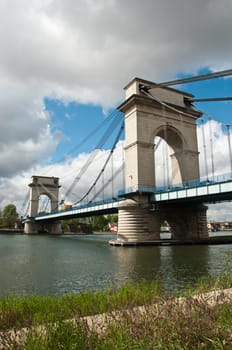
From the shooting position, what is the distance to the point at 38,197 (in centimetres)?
11088

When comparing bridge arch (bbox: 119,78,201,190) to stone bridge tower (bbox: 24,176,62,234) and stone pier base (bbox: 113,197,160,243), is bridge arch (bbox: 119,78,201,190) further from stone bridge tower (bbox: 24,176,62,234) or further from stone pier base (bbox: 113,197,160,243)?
stone bridge tower (bbox: 24,176,62,234)

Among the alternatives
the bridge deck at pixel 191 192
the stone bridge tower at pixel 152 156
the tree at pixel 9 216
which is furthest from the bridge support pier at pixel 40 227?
the stone bridge tower at pixel 152 156

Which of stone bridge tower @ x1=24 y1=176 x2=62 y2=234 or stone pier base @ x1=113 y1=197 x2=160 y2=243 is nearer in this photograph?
stone pier base @ x1=113 y1=197 x2=160 y2=243

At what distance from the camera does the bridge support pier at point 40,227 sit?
9879cm

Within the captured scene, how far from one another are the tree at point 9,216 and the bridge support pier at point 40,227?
2484 cm

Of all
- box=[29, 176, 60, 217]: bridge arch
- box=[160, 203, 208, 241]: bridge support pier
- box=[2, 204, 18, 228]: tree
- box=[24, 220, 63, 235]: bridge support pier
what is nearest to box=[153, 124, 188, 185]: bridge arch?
box=[160, 203, 208, 241]: bridge support pier

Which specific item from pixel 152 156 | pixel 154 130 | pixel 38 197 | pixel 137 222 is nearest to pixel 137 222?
pixel 137 222

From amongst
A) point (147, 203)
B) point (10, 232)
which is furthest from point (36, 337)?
point (10, 232)

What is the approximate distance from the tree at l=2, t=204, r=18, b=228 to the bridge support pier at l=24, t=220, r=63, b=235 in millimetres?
24836

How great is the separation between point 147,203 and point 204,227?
9.81 metres

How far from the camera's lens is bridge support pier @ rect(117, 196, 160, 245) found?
3778 centimetres

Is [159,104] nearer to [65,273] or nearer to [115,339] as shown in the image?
[65,273]

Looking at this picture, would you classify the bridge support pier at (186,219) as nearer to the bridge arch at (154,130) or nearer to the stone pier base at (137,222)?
the stone pier base at (137,222)

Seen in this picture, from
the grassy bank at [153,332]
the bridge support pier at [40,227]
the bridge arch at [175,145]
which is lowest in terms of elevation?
the grassy bank at [153,332]
